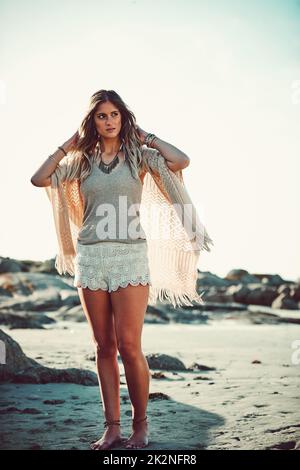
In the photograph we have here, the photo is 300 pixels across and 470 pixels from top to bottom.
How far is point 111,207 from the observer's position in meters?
3.66

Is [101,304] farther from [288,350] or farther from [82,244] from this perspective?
[288,350]

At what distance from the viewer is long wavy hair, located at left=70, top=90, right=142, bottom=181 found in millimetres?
3746

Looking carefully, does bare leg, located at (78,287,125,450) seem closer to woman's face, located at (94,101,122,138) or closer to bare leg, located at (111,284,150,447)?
bare leg, located at (111,284,150,447)

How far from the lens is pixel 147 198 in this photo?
4160mm

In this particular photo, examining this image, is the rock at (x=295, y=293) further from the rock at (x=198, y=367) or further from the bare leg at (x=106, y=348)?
the bare leg at (x=106, y=348)

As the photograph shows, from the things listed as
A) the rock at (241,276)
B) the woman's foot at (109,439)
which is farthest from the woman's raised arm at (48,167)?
the rock at (241,276)

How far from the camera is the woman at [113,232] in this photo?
3.62 metres

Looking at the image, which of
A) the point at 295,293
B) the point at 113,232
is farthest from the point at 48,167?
the point at 295,293

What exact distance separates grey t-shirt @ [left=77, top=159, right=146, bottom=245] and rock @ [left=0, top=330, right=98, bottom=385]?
2055mm

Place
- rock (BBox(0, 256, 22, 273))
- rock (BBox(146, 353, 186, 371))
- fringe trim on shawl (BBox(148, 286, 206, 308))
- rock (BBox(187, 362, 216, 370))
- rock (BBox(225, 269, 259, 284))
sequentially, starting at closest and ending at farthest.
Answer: fringe trim on shawl (BBox(148, 286, 206, 308))
rock (BBox(146, 353, 186, 371))
rock (BBox(187, 362, 216, 370))
rock (BBox(0, 256, 22, 273))
rock (BBox(225, 269, 259, 284))

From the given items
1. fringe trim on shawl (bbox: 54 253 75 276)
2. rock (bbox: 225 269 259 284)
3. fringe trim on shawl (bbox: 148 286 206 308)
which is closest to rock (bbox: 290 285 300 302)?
rock (bbox: 225 269 259 284)

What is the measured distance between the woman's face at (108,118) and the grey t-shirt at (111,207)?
0.64 feet

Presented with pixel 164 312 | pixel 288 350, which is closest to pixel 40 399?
pixel 288 350

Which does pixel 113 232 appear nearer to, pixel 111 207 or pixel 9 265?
pixel 111 207
